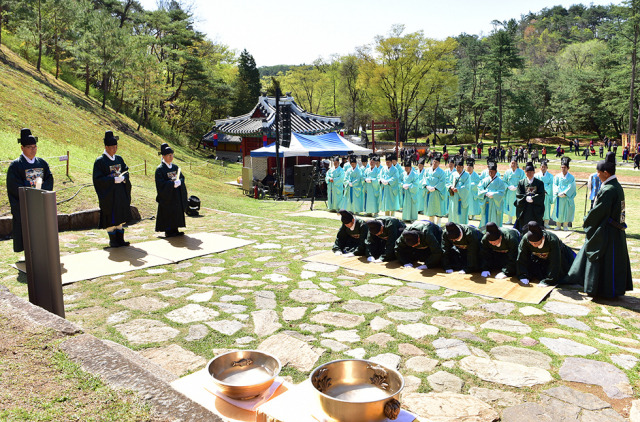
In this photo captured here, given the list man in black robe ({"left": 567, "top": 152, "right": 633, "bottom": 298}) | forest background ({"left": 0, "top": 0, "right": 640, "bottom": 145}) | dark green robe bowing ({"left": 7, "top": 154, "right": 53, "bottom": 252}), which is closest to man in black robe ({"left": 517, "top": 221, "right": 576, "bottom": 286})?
man in black robe ({"left": 567, "top": 152, "right": 633, "bottom": 298})

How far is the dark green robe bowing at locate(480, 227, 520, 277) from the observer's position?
7.12 meters

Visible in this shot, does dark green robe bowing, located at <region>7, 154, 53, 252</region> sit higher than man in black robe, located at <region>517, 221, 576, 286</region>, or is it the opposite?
dark green robe bowing, located at <region>7, 154, 53, 252</region>

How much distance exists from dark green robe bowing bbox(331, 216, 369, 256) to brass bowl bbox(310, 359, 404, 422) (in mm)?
5984

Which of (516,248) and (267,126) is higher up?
(267,126)

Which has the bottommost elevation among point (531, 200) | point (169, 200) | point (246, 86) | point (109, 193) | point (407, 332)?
point (407, 332)

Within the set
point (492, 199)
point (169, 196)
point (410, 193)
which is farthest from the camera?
point (410, 193)

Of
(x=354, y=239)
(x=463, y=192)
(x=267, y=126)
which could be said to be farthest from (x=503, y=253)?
(x=267, y=126)

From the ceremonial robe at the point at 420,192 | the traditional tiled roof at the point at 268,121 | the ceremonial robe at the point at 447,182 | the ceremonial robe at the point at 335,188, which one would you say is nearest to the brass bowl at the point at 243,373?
the ceremonial robe at the point at 447,182

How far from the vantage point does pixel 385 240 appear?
8266 millimetres

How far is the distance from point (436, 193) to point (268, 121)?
39.5 feet

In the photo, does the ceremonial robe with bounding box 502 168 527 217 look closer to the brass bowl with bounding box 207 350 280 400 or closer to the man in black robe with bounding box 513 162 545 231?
the man in black robe with bounding box 513 162 545 231

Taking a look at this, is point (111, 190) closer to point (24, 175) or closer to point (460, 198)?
point (24, 175)

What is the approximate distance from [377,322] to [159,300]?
105 inches

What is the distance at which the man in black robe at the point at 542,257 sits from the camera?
21.6 ft
